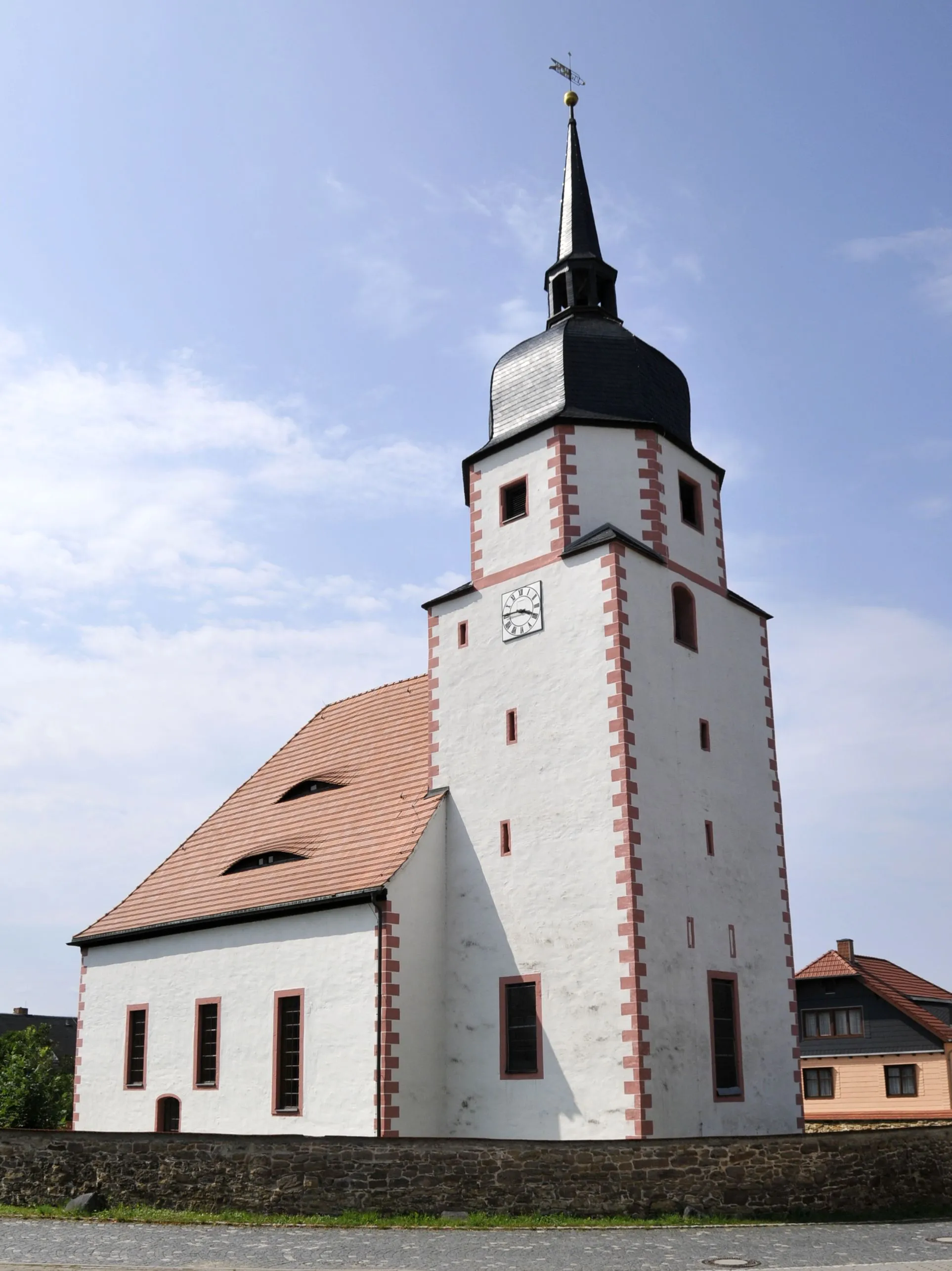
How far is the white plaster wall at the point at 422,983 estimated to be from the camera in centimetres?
1838

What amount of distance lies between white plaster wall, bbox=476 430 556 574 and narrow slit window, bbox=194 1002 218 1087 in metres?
8.81

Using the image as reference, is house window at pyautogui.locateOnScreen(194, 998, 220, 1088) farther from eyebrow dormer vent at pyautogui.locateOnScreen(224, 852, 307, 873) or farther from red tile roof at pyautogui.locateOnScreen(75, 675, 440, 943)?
eyebrow dormer vent at pyautogui.locateOnScreen(224, 852, 307, 873)

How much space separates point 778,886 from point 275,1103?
8.57 metres

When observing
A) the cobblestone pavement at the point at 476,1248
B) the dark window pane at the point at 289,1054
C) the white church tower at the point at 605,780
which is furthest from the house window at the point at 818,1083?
the cobblestone pavement at the point at 476,1248

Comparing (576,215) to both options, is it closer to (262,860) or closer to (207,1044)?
(262,860)

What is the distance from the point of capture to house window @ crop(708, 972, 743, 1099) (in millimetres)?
18078

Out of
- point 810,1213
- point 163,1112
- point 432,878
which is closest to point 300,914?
point 432,878

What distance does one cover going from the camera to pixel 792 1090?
19469 mm

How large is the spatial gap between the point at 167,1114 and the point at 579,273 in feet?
54.5

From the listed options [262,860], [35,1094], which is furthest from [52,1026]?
[262,860]

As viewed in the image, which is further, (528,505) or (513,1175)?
(528,505)

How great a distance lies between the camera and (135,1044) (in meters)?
23.4

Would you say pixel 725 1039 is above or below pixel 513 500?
below

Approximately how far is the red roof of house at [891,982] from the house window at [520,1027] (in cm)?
2038
